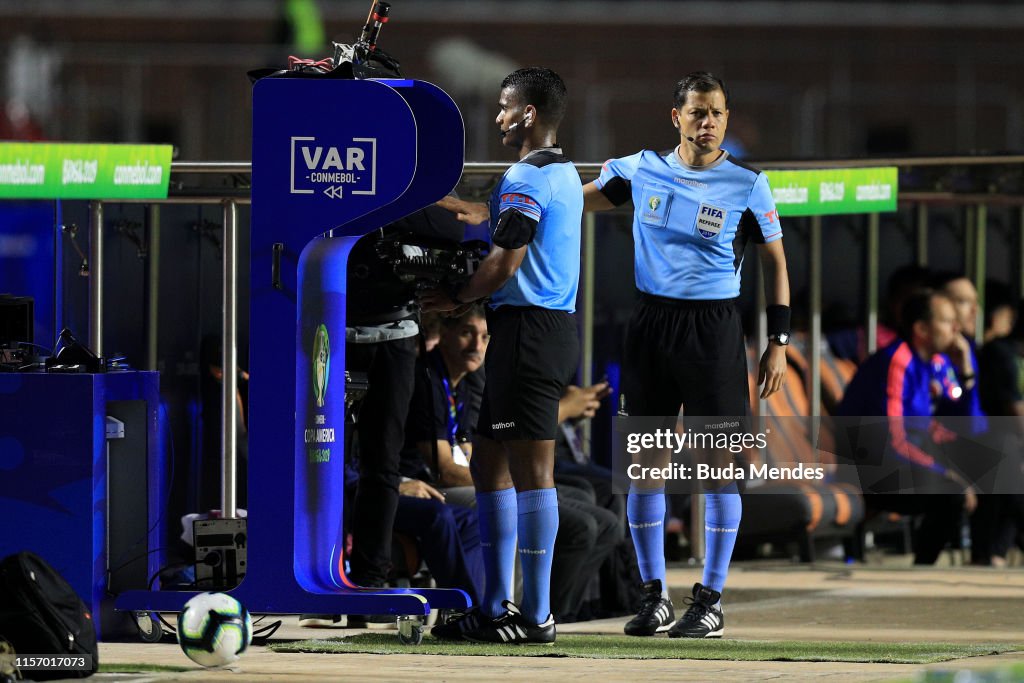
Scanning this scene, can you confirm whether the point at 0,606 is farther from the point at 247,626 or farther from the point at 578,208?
the point at 578,208

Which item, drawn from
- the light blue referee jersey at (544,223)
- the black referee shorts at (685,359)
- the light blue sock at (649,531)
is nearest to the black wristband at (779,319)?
the black referee shorts at (685,359)

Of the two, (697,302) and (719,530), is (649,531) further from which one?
(697,302)

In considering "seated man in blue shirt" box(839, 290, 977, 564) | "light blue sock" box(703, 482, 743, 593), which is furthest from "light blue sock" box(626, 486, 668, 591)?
"seated man in blue shirt" box(839, 290, 977, 564)

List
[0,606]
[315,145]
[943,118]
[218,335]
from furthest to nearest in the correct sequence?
[943,118], [218,335], [315,145], [0,606]

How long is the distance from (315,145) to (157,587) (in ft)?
5.74

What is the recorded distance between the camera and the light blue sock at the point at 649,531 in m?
6.63

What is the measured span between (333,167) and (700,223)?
1.46 m

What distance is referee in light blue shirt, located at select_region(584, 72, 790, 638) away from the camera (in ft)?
21.5

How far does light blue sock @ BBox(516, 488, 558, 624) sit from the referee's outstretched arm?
0.99 meters

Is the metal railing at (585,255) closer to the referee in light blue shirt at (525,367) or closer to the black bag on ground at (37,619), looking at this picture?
the referee in light blue shirt at (525,367)

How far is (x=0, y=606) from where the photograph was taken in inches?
205

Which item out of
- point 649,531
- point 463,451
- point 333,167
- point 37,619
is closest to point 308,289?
point 333,167

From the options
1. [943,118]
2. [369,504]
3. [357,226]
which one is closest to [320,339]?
[357,226]

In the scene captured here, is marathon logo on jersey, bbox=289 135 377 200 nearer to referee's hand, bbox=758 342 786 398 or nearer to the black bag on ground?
the black bag on ground
